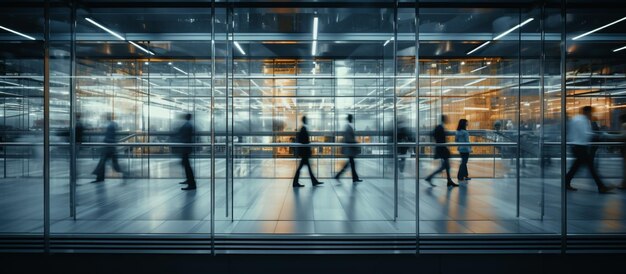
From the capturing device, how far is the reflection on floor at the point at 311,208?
12.7 ft

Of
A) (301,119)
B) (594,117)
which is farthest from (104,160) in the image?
(594,117)

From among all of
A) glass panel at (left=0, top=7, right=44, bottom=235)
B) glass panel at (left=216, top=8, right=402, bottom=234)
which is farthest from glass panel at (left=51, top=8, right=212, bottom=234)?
glass panel at (left=216, top=8, right=402, bottom=234)

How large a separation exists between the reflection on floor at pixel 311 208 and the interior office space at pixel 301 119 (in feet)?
0.17

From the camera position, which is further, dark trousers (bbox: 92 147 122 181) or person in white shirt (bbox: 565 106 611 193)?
dark trousers (bbox: 92 147 122 181)

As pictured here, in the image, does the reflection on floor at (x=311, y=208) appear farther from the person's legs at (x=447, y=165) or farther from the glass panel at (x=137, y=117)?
the person's legs at (x=447, y=165)

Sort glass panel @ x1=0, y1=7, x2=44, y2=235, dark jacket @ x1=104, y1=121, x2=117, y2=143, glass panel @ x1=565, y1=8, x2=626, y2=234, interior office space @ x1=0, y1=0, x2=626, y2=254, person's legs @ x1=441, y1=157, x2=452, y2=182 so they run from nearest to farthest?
interior office space @ x1=0, y1=0, x2=626, y2=254 → glass panel @ x1=0, y1=7, x2=44, y2=235 → glass panel @ x1=565, y1=8, x2=626, y2=234 → person's legs @ x1=441, y1=157, x2=452, y2=182 → dark jacket @ x1=104, y1=121, x2=117, y2=143

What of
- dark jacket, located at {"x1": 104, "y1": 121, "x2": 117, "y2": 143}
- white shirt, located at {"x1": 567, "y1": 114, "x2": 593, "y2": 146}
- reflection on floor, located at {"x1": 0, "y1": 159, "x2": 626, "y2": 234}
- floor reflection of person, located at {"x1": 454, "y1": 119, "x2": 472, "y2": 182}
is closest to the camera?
reflection on floor, located at {"x1": 0, "y1": 159, "x2": 626, "y2": 234}

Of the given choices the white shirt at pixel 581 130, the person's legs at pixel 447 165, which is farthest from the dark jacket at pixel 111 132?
the white shirt at pixel 581 130

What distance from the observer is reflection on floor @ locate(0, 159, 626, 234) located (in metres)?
3.87

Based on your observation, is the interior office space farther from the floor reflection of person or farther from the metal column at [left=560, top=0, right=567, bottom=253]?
the floor reflection of person

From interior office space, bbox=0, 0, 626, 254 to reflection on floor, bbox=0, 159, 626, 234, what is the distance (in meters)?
0.05

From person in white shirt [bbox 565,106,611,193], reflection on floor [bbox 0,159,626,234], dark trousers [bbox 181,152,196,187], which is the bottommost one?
reflection on floor [bbox 0,159,626,234]

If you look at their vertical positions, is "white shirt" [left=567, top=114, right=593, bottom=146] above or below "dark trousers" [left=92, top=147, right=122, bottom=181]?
above

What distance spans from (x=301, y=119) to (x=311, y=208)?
9.45ft
